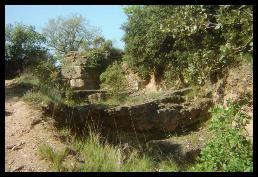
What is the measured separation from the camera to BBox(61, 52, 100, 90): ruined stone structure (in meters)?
17.5

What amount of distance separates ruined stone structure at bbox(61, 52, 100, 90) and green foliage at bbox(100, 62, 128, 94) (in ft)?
2.27

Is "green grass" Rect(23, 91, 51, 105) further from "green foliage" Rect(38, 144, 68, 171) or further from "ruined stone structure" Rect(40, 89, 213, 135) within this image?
"green foliage" Rect(38, 144, 68, 171)

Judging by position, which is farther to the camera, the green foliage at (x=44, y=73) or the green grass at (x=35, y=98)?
the green foliage at (x=44, y=73)

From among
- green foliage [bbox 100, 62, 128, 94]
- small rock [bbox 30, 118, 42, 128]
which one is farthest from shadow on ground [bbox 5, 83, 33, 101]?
green foliage [bbox 100, 62, 128, 94]

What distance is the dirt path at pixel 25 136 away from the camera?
20.1ft

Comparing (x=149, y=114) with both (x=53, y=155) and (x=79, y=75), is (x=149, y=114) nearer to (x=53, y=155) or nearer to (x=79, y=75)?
(x=53, y=155)

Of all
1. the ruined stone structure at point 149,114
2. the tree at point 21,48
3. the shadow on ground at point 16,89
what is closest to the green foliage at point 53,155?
the shadow on ground at point 16,89

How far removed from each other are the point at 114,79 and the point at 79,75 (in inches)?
93.4

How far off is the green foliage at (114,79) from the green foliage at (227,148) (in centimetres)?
834

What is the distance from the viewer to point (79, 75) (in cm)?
1764

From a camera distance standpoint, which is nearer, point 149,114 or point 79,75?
point 149,114

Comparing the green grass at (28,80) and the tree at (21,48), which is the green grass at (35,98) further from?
the tree at (21,48)

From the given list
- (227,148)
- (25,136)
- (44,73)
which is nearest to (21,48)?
(44,73)

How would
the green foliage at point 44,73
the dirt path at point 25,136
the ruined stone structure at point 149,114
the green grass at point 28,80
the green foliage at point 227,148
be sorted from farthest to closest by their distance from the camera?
the green foliage at point 44,73 → the ruined stone structure at point 149,114 → the green grass at point 28,80 → the dirt path at point 25,136 → the green foliage at point 227,148
